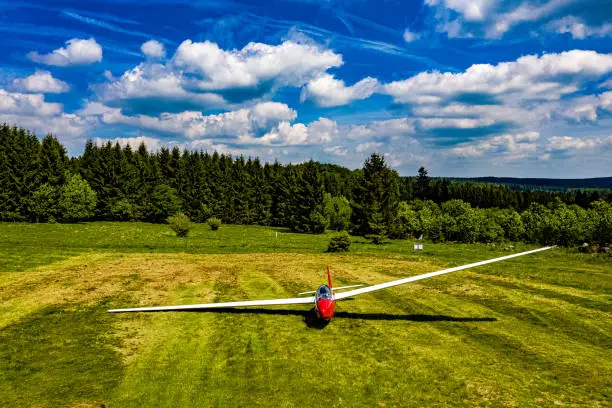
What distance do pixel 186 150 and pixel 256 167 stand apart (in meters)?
23.4

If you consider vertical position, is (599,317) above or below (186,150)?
below

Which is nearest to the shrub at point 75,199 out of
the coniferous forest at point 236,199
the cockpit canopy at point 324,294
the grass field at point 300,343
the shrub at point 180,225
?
the coniferous forest at point 236,199

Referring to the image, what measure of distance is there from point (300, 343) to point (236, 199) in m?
95.6

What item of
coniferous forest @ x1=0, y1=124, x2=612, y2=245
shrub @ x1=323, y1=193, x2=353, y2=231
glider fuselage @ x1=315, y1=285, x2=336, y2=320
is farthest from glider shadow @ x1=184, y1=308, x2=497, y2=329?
shrub @ x1=323, y1=193, x2=353, y2=231

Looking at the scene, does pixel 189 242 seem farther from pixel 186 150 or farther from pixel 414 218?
pixel 186 150

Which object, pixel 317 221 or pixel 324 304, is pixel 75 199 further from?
pixel 324 304

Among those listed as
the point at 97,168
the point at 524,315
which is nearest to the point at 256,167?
the point at 97,168

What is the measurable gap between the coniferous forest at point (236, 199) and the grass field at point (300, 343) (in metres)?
35.3

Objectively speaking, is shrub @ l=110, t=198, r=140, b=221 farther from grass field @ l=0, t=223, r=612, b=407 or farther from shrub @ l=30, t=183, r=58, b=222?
grass field @ l=0, t=223, r=612, b=407

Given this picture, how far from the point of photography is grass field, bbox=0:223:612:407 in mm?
12125

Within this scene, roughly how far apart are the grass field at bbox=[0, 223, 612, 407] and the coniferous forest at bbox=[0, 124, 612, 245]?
116ft

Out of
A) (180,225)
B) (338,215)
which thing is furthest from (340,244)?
(338,215)

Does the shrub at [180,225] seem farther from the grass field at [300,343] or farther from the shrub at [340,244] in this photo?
the grass field at [300,343]

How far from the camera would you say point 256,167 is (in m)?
118
